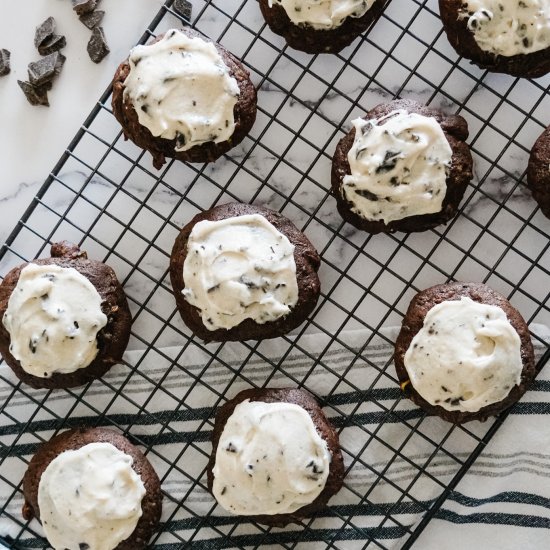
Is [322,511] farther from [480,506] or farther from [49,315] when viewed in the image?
[49,315]

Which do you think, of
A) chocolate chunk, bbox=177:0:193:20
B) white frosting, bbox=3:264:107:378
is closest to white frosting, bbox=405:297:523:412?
white frosting, bbox=3:264:107:378

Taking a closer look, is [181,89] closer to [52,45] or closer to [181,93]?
[181,93]

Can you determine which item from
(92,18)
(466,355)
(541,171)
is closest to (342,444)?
(466,355)

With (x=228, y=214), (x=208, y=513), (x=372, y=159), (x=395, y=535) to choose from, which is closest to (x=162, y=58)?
(x=228, y=214)

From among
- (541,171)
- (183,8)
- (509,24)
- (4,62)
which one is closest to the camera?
(509,24)

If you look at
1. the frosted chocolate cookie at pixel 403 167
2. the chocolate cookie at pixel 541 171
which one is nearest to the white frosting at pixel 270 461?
the frosted chocolate cookie at pixel 403 167
